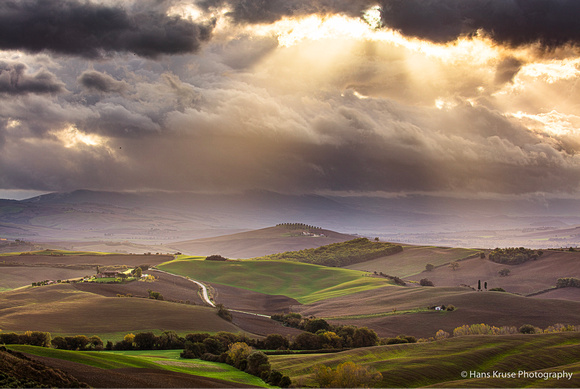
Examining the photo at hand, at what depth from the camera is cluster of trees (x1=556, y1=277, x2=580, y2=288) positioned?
14450cm

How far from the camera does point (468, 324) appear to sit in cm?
9938

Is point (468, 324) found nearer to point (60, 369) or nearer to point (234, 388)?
point (234, 388)

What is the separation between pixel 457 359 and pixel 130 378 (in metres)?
38.9

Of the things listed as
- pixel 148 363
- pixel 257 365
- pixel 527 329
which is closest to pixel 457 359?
pixel 257 365

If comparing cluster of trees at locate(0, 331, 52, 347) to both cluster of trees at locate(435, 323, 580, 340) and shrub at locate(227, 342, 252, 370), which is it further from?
cluster of trees at locate(435, 323, 580, 340)

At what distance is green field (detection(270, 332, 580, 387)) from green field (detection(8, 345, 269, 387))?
5534mm

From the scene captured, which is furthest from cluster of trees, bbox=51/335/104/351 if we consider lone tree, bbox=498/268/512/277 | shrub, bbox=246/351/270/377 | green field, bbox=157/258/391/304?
lone tree, bbox=498/268/512/277

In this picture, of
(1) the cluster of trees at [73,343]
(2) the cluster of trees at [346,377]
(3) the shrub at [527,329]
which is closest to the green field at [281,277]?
(3) the shrub at [527,329]

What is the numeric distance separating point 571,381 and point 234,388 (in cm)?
3130

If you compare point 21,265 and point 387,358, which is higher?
point 21,265

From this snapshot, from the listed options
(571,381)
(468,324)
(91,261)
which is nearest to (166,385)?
(571,381)

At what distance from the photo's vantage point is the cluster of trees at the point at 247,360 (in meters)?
53.2

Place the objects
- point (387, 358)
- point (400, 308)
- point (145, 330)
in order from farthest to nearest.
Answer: point (400, 308)
point (145, 330)
point (387, 358)

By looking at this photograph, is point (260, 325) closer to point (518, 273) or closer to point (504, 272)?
point (504, 272)
